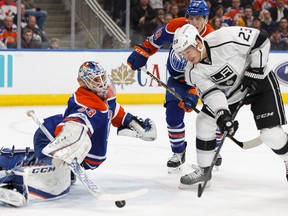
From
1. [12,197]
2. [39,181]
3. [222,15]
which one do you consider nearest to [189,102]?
[39,181]

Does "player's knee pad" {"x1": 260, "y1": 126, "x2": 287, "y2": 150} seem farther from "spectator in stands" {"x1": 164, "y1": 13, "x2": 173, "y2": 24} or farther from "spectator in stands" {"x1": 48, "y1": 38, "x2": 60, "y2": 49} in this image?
"spectator in stands" {"x1": 164, "y1": 13, "x2": 173, "y2": 24}

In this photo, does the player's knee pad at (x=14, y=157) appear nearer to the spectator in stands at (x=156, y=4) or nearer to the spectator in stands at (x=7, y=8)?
the spectator in stands at (x=7, y=8)

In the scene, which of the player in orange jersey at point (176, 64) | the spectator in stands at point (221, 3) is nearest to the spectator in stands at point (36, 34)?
the spectator in stands at point (221, 3)

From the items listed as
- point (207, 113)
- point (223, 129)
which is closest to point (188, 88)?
point (207, 113)

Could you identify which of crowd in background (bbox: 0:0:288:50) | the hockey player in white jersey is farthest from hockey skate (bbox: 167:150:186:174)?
crowd in background (bbox: 0:0:288:50)

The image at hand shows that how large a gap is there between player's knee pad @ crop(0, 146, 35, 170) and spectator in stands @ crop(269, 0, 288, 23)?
5.69 meters

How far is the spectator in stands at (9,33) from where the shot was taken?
7953mm

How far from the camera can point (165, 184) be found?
438 cm

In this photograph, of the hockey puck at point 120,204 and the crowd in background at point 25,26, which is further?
the crowd in background at point 25,26

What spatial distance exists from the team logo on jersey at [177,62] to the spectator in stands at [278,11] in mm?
4765

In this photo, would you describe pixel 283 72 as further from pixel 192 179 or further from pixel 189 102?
pixel 192 179

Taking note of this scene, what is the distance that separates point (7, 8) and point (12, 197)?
15.4ft

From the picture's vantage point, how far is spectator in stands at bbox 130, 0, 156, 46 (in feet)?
28.6

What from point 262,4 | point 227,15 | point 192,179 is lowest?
point 227,15
